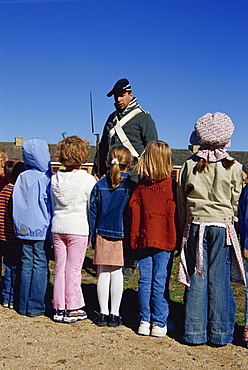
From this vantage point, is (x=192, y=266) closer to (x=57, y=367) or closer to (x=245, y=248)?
(x=245, y=248)

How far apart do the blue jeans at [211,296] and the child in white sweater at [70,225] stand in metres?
1.26

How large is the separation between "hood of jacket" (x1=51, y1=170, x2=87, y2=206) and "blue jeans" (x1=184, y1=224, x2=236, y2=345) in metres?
1.34

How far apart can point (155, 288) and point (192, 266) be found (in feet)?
1.49

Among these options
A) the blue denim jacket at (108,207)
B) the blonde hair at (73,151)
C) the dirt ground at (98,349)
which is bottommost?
the dirt ground at (98,349)

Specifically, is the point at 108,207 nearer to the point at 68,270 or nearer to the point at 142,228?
the point at 142,228

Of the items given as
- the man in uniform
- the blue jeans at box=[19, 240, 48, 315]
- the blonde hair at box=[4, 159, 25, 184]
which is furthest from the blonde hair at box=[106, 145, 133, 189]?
the blonde hair at box=[4, 159, 25, 184]

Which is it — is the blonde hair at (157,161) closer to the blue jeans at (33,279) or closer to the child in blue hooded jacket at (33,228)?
the child in blue hooded jacket at (33,228)

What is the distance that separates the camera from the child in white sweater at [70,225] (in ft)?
17.1

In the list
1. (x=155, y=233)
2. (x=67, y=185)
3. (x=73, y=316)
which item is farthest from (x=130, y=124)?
(x=73, y=316)

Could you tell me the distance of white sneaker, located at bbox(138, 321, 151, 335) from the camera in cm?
481

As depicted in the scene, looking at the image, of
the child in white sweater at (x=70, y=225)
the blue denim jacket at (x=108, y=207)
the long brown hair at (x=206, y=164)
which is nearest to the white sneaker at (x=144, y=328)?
the child in white sweater at (x=70, y=225)

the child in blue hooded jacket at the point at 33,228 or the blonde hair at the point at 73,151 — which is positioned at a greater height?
the blonde hair at the point at 73,151

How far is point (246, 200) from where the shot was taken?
471 centimetres

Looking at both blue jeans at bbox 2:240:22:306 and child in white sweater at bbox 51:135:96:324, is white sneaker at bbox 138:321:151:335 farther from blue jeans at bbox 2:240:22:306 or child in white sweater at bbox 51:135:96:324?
blue jeans at bbox 2:240:22:306
